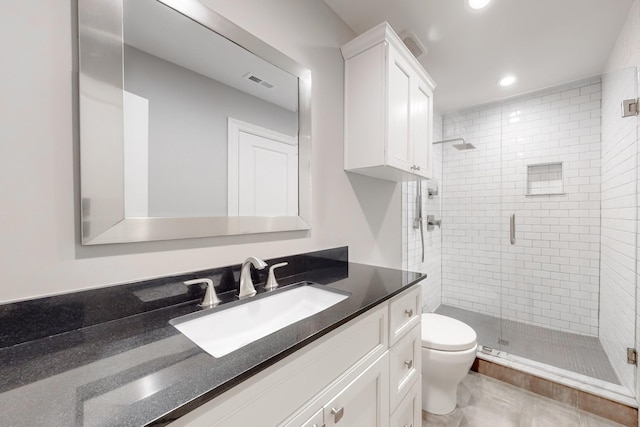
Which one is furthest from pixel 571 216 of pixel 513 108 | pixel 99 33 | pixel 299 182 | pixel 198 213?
pixel 99 33

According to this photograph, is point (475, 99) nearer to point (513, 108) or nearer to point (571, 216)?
point (513, 108)

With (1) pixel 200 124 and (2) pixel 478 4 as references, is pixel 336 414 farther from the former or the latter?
(2) pixel 478 4

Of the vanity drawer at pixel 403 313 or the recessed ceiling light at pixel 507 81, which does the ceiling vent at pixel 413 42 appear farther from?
the vanity drawer at pixel 403 313

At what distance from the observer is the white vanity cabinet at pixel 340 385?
21.5 inches

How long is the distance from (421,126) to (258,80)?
116 cm

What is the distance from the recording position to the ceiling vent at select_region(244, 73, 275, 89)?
116cm

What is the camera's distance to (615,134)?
2000 millimetres

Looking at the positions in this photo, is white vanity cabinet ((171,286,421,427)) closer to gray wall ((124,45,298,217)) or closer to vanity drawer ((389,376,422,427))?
vanity drawer ((389,376,422,427))

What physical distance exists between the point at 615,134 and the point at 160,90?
3.05 metres

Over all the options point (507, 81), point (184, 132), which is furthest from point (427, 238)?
point (184, 132)

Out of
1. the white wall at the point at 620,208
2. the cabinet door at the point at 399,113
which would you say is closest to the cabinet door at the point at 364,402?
the cabinet door at the point at 399,113

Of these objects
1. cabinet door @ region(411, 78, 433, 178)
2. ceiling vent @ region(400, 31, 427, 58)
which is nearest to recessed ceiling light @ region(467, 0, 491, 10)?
ceiling vent @ region(400, 31, 427, 58)

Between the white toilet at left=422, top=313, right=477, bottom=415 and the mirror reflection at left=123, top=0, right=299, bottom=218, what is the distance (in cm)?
125

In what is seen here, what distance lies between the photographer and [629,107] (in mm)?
1693
